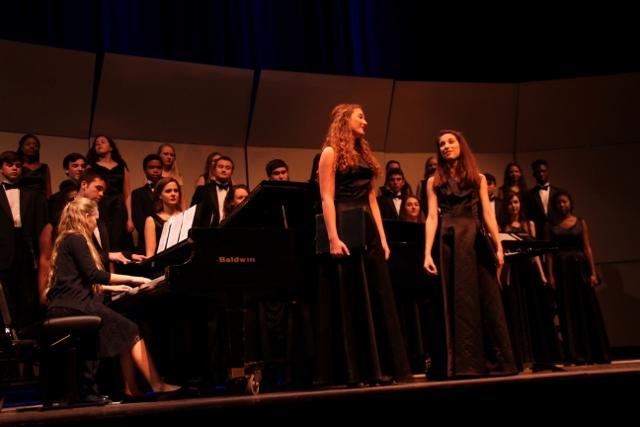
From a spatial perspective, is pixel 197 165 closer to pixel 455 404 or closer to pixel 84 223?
pixel 84 223

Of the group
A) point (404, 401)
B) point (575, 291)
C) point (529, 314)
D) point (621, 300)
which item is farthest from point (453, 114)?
point (404, 401)

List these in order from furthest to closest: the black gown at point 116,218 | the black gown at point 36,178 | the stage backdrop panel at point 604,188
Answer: the stage backdrop panel at point 604,188, the black gown at point 36,178, the black gown at point 116,218

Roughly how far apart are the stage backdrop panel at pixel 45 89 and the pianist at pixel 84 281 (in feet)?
8.33

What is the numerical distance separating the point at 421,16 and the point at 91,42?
3921 millimetres

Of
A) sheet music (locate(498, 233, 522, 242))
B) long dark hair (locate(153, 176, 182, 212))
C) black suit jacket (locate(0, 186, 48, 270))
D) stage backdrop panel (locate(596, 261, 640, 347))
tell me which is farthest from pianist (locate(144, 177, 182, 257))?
stage backdrop panel (locate(596, 261, 640, 347))

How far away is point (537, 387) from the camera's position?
8.01ft

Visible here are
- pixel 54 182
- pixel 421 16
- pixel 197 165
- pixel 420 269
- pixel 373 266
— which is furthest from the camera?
pixel 421 16

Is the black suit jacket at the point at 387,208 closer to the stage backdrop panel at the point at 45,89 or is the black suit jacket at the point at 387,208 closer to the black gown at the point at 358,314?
the black gown at the point at 358,314

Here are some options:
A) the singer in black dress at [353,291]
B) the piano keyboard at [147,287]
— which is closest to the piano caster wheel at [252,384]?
the singer in black dress at [353,291]

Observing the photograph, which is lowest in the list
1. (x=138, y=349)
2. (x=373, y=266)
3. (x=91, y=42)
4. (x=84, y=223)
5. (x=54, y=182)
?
(x=138, y=349)

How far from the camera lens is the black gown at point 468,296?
153 inches

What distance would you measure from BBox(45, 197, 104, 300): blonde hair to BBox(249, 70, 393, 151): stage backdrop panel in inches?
133

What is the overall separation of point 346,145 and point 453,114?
15.1 ft

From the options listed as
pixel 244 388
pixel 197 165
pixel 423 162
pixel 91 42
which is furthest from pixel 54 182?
pixel 423 162
